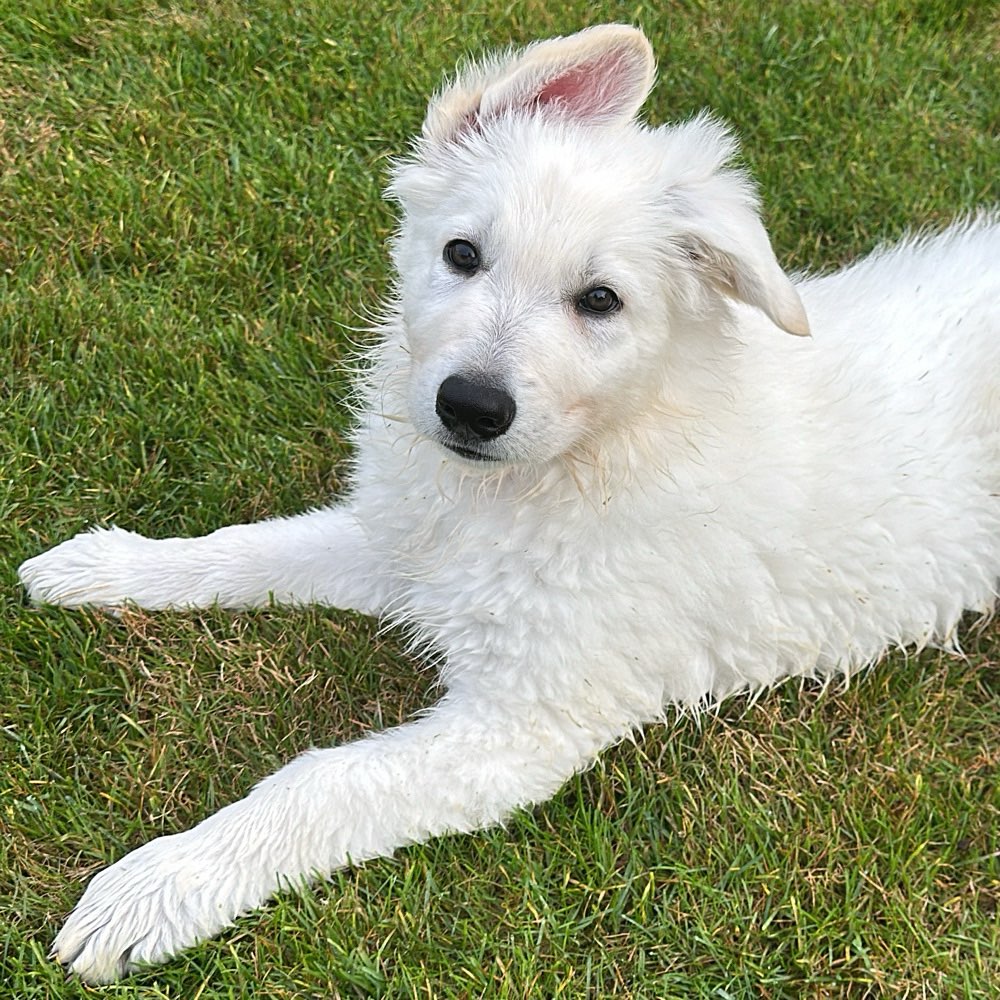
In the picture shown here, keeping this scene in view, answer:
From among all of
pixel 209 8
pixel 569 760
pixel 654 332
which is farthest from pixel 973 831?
pixel 209 8

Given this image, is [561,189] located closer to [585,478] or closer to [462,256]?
[462,256]

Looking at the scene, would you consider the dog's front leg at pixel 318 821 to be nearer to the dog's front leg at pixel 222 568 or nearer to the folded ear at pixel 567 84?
the dog's front leg at pixel 222 568

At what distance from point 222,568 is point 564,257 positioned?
1565mm

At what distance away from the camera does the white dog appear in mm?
2553

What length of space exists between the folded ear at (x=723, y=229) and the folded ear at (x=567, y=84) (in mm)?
186

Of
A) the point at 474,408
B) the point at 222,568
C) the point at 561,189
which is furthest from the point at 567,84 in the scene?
the point at 222,568

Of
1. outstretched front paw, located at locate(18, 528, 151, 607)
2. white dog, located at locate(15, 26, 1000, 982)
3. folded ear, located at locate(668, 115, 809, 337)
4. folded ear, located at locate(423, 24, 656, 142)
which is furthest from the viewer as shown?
outstretched front paw, located at locate(18, 528, 151, 607)

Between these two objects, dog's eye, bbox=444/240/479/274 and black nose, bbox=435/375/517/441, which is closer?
black nose, bbox=435/375/517/441

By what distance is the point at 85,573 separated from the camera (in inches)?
132

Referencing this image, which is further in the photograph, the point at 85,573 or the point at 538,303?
the point at 85,573

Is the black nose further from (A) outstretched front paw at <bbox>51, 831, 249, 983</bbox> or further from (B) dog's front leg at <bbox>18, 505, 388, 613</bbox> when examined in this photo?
(A) outstretched front paw at <bbox>51, 831, 249, 983</bbox>

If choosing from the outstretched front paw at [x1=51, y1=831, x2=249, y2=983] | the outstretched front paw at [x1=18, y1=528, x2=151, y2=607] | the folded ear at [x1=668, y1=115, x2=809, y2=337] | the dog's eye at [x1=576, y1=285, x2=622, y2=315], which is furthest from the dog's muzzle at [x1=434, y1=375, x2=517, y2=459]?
the outstretched front paw at [x1=18, y1=528, x2=151, y2=607]

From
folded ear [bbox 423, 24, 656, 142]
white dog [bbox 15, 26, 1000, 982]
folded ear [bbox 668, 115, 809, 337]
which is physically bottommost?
white dog [bbox 15, 26, 1000, 982]

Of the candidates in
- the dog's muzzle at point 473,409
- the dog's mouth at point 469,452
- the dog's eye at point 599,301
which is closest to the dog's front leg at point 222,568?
the dog's mouth at point 469,452
